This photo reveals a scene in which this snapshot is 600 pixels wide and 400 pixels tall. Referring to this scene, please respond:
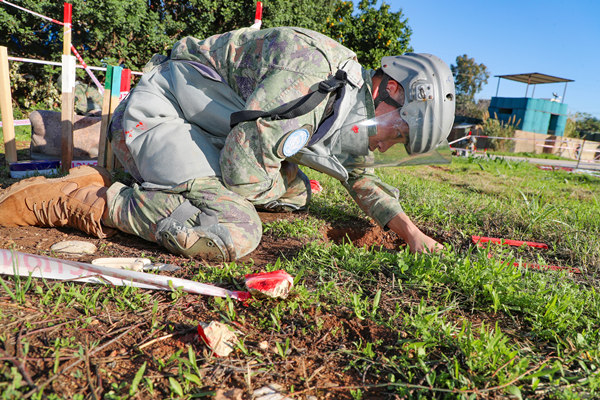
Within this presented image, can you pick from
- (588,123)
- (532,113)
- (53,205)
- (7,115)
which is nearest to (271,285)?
(53,205)

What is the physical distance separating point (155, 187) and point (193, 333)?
1.08 meters

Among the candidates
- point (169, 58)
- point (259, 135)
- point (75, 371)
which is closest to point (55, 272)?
point (75, 371)

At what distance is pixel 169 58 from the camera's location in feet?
8.87

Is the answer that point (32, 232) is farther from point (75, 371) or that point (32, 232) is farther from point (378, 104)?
point (378, 104)

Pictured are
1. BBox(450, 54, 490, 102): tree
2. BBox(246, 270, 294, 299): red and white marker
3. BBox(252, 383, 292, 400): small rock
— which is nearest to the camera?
BBox(252, 383, 292, 400): small rock

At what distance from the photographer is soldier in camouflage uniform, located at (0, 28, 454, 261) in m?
2.07

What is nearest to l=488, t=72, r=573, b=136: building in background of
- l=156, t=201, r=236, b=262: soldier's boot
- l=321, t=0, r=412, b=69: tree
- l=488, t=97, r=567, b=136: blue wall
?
l=488, t=97, r=567, b=136: blue wall

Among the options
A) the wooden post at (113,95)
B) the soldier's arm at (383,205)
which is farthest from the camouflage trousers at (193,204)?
the wooden post at (113,95)

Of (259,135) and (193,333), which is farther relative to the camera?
(259,135)

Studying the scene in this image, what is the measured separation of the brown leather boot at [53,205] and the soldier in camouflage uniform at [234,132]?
5 centimetres

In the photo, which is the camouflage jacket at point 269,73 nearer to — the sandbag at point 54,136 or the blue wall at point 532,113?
the sandbag at point 54,136

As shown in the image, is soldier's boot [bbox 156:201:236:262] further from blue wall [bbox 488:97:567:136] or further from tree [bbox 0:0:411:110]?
blue wall [bbox 488:97:567:136]

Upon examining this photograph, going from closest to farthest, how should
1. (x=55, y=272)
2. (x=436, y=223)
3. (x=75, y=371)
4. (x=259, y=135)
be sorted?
(x=75, y=371) < (x=55, y=272) < (x=259, y=135) < (x=436, y=223)

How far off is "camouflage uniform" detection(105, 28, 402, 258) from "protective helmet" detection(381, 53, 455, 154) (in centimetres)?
21
